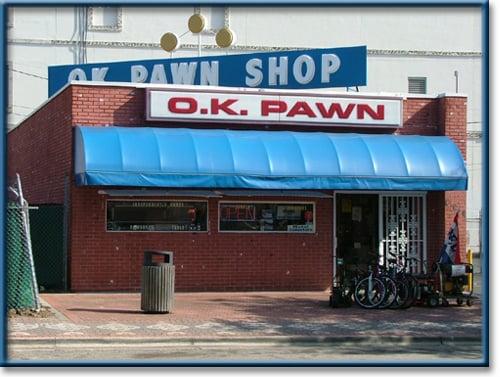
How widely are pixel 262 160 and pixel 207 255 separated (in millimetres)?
2590

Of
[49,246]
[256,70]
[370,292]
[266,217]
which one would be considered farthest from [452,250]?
[49,246]

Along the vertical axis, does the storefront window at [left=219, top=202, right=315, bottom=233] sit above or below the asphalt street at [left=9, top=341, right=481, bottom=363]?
above

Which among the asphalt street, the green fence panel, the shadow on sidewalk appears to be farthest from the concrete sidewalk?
the green fence panel

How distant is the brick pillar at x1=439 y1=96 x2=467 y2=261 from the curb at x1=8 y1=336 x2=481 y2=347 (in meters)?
7.10

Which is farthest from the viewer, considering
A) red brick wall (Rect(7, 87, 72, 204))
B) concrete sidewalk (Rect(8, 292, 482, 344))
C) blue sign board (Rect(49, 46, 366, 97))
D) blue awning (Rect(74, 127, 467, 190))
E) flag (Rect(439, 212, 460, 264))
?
blue sign board (Rect(49, 46, 366, 97))

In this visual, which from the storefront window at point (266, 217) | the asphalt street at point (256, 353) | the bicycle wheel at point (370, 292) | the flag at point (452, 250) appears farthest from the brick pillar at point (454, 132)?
the asphalt street at point (256, 353)

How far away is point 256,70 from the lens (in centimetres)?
2416

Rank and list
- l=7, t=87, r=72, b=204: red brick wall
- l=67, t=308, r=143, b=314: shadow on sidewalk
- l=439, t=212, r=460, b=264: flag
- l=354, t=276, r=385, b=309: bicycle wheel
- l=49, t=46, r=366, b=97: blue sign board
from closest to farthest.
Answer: l=67, t=308, r=143, b=314: shadow on sidewalk
l=354, t=276, r=385, b=309: bicycle wheel
l=439, t=212, r=460, b=264: flag
l=7, t=87, r=72, b=204: red brick wall
l=49, t=46, r=366, b=97: blue sign board

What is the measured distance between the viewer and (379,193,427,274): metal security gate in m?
20.6

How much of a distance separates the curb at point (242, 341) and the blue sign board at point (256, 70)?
33.7 feet

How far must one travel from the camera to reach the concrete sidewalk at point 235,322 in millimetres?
13156

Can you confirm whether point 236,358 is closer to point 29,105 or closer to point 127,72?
point 127,72

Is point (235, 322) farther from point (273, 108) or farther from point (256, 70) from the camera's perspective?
point (256, 70)

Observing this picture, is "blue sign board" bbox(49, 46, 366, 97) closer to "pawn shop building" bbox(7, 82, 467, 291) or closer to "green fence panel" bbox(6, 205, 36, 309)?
"pawn shop building" bbox(7, 82, 467, 291)
